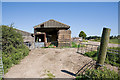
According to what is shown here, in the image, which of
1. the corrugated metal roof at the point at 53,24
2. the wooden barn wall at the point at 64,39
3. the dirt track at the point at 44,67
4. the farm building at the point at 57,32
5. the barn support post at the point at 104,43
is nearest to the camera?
the barn support post at the point at 104,43

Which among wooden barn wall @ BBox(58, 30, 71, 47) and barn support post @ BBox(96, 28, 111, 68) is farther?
wooden barn wall @ BBox(58, 30, 71, 47)

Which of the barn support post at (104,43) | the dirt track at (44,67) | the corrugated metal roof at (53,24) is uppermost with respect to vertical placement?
the corrugated metal roof at (53,24)

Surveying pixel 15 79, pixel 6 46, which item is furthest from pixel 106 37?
pixel 6 46

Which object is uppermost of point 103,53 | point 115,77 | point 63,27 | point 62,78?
point 63,27

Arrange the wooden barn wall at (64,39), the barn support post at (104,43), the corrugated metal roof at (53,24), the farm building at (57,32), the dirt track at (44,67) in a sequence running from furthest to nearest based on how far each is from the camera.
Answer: the corrugated metal roof at (53,24) < the farm building at (57,32) < the wooden barn wall at (64,39) < the dirt track at (44,67) < the barn support post at (104,43)

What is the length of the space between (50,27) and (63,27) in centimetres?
316

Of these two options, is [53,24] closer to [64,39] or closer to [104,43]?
[64,39]

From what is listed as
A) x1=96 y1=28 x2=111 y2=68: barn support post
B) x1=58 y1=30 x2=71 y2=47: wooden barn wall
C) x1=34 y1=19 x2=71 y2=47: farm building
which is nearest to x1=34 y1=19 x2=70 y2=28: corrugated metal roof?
x1=34 y1=19 x2=71 y2=47: farm building

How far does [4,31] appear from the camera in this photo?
22.3 feet

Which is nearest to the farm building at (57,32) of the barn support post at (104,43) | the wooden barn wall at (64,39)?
the wooden barn wall at (64,39)

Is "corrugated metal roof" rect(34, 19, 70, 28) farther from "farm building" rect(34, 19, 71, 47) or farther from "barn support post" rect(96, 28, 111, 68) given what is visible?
"barn support post" rect(96, 28, 111, 68)

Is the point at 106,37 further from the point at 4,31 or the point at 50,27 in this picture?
the point at 50,27

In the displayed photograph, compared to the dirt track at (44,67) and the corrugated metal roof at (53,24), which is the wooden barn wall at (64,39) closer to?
the corrugated metal roof at (53,24)

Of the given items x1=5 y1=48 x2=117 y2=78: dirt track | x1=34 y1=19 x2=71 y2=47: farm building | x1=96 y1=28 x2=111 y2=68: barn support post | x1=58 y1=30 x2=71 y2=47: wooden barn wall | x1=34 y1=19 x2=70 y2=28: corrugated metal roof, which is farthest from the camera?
x1=34 y1=19 x2=70 y2=28: corrugated metal roof
